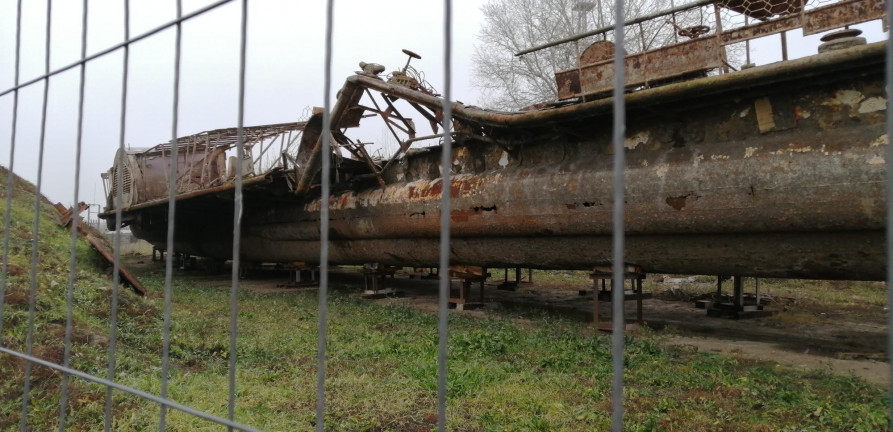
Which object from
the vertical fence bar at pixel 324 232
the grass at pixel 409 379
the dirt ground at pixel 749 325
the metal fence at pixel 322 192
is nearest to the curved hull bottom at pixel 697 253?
the dirt ground at pixel 749 325

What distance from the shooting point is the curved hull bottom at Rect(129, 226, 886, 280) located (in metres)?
5.43

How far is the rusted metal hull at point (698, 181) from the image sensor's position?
524cm

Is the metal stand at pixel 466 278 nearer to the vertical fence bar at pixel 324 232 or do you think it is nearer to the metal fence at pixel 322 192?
the metal fence at pixel 322 192

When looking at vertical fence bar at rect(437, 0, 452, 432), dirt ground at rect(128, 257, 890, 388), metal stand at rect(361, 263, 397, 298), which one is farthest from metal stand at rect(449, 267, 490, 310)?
vertical fence bar at rect(437, 0, 452, 432)

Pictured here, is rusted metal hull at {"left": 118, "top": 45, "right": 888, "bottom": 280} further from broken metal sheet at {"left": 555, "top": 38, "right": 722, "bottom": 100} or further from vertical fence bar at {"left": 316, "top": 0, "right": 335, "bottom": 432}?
vertical fence bar at {"left": 316, "top": 0, "right": 335, "bottom": 432}

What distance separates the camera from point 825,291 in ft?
38.9

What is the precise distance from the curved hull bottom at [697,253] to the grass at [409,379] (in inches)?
36.7

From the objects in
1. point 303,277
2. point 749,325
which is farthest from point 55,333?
point 303,277

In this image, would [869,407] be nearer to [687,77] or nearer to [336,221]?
[687,77]

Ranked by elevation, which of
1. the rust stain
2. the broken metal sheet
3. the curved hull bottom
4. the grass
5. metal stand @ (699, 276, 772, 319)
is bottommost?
the grass

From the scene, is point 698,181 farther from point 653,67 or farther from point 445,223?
point 445,223

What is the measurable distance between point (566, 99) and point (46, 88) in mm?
5729

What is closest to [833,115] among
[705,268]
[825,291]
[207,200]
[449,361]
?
[705,268]

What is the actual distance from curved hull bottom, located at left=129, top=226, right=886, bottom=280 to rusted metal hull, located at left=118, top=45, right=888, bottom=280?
0.02 meters
